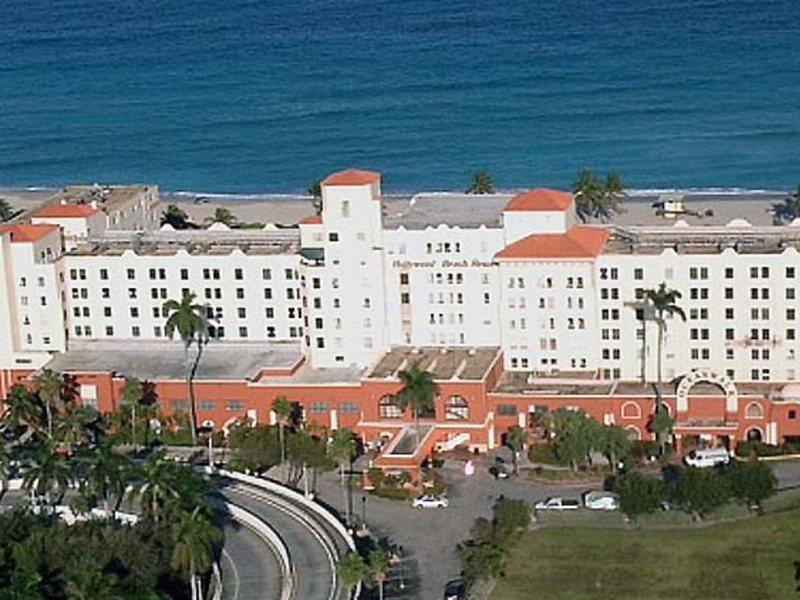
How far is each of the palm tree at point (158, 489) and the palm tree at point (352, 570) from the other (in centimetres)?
729

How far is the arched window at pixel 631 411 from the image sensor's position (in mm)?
87938

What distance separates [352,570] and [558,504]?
12.7m

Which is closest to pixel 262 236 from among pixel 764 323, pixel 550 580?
pixel 764 323

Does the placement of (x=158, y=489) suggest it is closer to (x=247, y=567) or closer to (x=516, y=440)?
(x=247, y=567)

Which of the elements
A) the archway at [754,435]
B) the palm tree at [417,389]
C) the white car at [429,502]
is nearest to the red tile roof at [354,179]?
the palm tree at [417,389]

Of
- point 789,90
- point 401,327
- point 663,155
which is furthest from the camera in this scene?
point 789,90

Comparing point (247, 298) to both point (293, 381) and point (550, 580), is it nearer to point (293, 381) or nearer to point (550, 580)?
point (293, 381)

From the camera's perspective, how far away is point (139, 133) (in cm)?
17938

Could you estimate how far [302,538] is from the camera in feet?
256

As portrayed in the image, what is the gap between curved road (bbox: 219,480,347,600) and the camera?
240 ft

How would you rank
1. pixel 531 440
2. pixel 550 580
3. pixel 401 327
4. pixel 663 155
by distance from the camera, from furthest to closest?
pixel 663 155
pixel 401 327
pixel 531 440
pixel 550 580

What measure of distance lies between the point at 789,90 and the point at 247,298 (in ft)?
307

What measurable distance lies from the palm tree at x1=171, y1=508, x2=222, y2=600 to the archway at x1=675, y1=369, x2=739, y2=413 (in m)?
24.1

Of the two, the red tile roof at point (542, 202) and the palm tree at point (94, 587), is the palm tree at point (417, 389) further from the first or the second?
the palm tree at point (94, 587)
